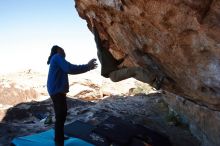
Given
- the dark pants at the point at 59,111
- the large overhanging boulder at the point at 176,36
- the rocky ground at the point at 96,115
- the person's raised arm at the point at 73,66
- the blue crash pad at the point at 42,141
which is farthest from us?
the rocky ground at the point at 96,115

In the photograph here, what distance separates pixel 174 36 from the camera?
246 inches

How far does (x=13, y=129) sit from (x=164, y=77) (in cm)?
481

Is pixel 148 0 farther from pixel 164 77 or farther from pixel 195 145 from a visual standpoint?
pixel 195 145

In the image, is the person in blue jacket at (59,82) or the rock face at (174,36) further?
the person in blue jacket at (59,82)

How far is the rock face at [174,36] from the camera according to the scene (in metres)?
5.48

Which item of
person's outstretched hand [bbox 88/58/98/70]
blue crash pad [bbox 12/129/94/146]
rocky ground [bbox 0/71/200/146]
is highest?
person's outstretched hand [bbox 88/58/98/70]

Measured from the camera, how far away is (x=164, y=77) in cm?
805

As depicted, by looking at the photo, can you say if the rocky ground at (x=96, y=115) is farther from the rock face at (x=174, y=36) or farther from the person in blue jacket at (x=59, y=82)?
the rock face at (x=174, y=36)

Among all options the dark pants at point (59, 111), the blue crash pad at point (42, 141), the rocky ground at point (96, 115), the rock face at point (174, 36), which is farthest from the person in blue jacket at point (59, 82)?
the rocky ground at point (96, 115)

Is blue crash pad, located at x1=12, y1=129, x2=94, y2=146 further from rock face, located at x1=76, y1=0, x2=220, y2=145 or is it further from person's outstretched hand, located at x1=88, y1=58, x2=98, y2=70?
rock face, located at x1=76, y1=0, x2=220, y2=145

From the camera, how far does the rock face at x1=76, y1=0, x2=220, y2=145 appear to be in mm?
5480

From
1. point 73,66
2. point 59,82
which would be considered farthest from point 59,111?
point 73,66

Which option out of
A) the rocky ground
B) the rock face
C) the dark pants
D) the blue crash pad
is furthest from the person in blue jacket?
the rocky ground

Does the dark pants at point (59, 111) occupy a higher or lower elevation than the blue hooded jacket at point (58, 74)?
lower
